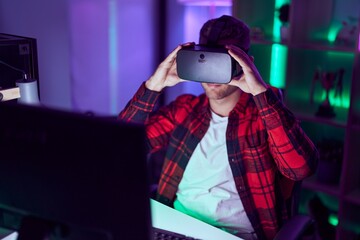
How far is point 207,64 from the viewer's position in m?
1.39

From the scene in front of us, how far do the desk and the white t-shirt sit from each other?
16 centimetres

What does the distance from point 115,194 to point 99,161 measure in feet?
0.20

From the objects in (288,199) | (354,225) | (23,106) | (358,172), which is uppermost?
(23,106)

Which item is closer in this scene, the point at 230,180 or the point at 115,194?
the point at 115,194

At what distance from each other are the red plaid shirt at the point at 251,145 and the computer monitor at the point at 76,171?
801mm

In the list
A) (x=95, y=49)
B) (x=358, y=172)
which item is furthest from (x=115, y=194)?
(x=95, y=49)

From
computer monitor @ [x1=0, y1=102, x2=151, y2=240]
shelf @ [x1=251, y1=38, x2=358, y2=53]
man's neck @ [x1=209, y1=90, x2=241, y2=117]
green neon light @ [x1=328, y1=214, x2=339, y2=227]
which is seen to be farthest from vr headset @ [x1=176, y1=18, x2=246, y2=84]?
green neon light @ [x1=328, y1=214, x2=339, y2=227]

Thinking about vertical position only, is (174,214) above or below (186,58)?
below

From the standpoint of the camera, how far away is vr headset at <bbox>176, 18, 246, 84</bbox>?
1.38m

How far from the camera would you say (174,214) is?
1.46 metres

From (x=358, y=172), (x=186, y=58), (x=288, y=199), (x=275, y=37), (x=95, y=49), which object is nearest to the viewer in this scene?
(x=186, y=58)

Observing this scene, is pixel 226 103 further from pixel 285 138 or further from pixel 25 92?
pixel 25 92

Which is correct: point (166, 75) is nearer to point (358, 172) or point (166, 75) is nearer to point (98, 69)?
point (358, 172)

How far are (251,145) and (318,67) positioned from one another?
1.26 metres
